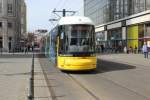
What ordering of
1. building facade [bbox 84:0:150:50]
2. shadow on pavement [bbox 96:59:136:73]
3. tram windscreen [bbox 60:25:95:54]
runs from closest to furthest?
1. tram windscreen [bbox 60:25:95:54]
2. shadow on pavement [bbox 96:59:136:73]
3. building facade [bbox 84:0:150:50]

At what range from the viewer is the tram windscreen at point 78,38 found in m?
26.0

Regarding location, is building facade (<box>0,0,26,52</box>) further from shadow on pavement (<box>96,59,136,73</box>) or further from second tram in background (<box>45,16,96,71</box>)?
second tram in background (<box>45,16,96,71</box>)

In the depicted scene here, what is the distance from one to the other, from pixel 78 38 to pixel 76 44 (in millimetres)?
373

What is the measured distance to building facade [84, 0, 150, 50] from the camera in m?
70.9

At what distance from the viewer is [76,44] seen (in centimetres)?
2611

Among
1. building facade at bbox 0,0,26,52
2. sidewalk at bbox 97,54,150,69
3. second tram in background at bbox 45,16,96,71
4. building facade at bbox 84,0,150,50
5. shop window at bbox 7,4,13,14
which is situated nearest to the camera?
second tram in background at bbox 45,16,96,71

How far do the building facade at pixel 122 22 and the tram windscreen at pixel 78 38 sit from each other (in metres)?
40.4

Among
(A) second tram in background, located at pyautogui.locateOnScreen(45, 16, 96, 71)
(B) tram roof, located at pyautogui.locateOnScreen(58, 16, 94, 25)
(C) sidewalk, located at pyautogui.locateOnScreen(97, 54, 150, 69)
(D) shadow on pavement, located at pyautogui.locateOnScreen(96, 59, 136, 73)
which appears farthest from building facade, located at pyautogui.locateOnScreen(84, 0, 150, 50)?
(A) second tram in background, located at pyautogui.locateOnScreen(45, 16, 96, 71)

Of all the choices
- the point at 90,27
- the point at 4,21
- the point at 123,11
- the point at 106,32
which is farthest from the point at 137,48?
the point at 90,27

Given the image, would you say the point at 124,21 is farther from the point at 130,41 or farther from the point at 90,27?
the point at 90,27

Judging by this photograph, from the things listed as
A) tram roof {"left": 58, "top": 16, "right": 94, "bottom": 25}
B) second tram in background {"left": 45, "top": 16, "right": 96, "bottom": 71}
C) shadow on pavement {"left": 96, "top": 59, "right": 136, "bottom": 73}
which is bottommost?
shadow on pavement {"left": 96, "top": 59, "right": 136, "bottom": 73}

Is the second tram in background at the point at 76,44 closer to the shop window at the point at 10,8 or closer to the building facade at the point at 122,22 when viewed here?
the building facade at the point at 122,22

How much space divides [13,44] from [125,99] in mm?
87446

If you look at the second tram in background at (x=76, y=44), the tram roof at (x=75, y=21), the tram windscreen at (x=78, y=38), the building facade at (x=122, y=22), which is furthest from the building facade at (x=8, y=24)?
the tram windscreen at (x=78, y=38)
